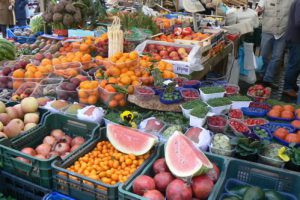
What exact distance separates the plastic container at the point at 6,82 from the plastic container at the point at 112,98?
1.06 metres

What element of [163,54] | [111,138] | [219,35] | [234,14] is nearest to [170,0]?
[234,14]

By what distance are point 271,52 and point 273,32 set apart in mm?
453

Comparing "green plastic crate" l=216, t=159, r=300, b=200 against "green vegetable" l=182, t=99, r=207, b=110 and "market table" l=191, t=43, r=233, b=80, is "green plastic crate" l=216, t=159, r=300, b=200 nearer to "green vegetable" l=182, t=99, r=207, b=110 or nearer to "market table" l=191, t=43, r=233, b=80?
"green vegetable" l=182, t=99, r=207, b=110

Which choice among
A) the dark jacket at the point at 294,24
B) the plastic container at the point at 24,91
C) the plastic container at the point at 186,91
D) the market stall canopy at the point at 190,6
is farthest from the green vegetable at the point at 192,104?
the dark jacket at the point at 294,24

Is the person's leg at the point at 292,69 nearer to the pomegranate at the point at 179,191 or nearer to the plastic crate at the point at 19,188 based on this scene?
the pomegranate at the point at 179,191

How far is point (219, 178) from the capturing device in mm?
1872

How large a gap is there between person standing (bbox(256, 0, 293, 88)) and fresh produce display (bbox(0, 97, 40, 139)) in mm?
→ 4792

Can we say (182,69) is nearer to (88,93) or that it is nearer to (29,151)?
(88,93)

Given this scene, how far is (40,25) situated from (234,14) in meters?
3.76

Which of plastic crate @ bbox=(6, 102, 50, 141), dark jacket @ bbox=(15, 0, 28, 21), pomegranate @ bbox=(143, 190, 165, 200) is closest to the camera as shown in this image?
pomegranate @ bbox=(143, 190, 165, 200)

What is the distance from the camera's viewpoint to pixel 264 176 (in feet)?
6.26

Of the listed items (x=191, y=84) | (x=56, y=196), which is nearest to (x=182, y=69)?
(x=191, y=84)

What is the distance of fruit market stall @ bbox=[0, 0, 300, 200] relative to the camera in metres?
1.85

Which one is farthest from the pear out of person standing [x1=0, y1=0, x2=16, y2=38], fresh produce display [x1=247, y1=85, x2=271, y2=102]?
person standing [x1=0, y1=0, x2=16, y2=38]
